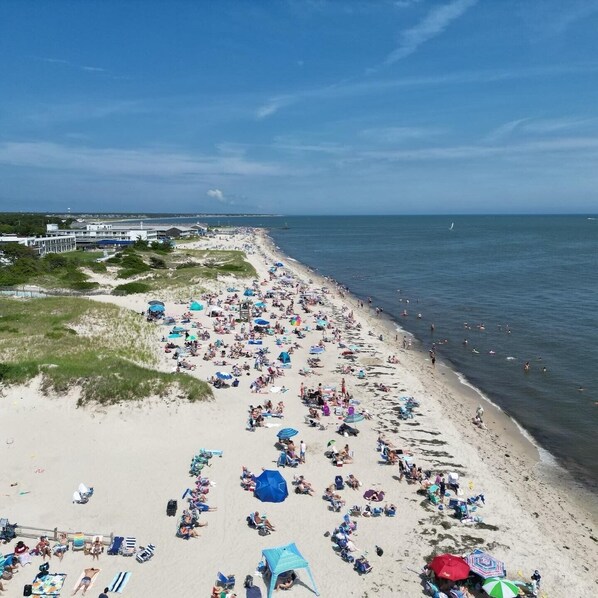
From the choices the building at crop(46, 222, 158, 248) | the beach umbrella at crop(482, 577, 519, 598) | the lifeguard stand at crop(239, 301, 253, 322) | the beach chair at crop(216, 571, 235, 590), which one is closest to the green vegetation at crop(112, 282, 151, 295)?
the lifeguard stand at crop(239, 301, 253, 322)

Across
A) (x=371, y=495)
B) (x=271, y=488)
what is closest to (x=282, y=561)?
(x=271, y=488)

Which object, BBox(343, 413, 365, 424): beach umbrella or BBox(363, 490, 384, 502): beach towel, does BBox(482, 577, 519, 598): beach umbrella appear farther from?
BBox(343, 413, 365, 424): beach umbrella

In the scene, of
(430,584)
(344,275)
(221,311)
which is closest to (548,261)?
(344,275)

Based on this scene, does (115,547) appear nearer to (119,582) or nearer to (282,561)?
(119,582)

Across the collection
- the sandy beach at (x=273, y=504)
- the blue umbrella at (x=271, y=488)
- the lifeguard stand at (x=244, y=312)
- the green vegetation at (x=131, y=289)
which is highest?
the green vegetation at (x=131, y=289)

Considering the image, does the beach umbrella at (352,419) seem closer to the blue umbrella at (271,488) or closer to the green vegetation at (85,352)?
the blue umbrella at (271,488)

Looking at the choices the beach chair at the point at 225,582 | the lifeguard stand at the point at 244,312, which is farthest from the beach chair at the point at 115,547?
the lifeguard stand at the point at 244,312
